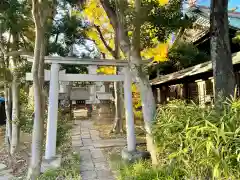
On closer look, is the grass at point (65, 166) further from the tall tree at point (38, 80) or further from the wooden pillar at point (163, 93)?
the wooden pillar at point (163, 93)

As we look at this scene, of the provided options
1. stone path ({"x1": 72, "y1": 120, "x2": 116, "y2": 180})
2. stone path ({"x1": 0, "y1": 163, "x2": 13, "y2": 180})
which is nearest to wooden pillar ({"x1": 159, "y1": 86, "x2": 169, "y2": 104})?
stone path ({"x1": 72, "y1": 120, "x2": 116, "y2": 180})

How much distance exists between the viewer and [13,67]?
655 cm

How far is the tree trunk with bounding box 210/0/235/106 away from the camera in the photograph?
438cm

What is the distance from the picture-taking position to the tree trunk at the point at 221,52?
438 cm

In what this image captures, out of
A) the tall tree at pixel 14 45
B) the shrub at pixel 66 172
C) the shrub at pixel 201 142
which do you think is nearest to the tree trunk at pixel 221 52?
the shrub at pixel 201 142

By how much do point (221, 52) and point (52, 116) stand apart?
3.57 meters

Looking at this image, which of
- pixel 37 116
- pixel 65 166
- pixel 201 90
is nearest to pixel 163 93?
pixel 201 90

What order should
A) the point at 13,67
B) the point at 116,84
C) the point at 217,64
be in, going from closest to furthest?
the point at 217,64 → the point at 13,67 → the point at 116,84

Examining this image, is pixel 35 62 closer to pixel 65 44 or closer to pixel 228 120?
pixel 228 120

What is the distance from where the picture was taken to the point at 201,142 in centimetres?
279

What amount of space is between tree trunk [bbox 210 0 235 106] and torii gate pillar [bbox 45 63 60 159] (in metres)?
3.21

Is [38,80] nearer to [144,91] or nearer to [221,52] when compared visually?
[144,91]

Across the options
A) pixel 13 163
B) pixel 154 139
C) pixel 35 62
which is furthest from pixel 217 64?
pixel 13 163

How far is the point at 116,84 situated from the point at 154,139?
5.16 m
